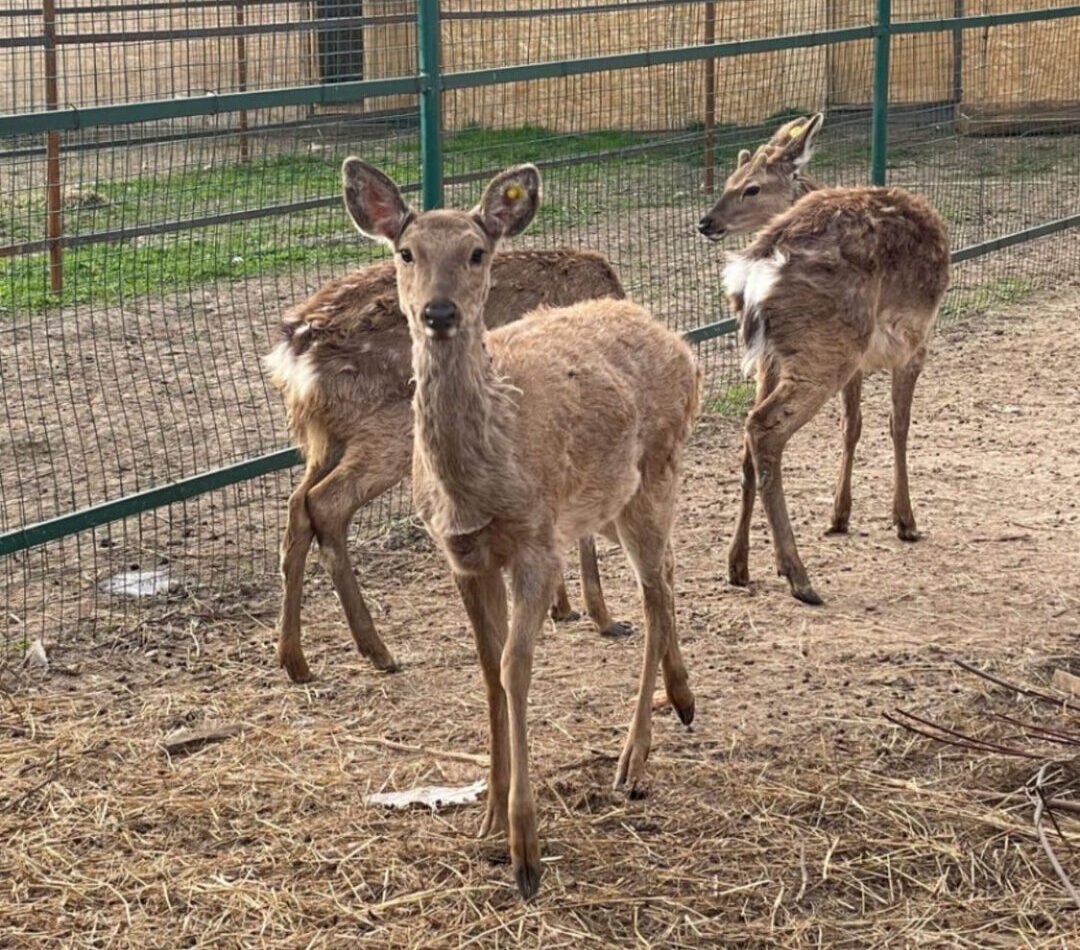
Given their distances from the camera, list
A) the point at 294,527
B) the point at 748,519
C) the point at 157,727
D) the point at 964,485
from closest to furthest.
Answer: the point at 157,727 < the point at 294,527 < the point at 748,519 < the point at 964,485

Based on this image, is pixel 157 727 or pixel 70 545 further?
pixel 70 545

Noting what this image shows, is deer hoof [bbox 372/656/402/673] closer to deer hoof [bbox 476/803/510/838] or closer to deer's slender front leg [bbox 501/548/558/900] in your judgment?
deer hoof [bbox 476/803/510/838]

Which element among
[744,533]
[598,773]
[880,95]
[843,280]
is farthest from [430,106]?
[880,95]

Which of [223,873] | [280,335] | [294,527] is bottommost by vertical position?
[223,873]

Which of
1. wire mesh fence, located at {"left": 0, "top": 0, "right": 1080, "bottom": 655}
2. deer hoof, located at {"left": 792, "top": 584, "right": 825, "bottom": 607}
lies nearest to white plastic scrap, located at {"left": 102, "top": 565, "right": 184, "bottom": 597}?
wire mesh fence, located at {"left": 0, "top": 0, "right": 1080, "bottom": 655}

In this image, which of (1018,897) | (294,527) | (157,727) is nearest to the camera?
(1018,897)

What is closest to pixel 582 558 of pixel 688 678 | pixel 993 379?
pixel 688 678

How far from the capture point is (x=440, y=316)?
14.5 ft

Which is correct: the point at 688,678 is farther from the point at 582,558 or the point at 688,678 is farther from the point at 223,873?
the point at 223,873

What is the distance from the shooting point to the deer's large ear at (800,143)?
28.2ft

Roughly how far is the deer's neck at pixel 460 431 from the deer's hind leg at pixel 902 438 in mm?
3109

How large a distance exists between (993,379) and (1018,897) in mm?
5837

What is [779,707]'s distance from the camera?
5.59 metres

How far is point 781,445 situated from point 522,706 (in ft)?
8.78
